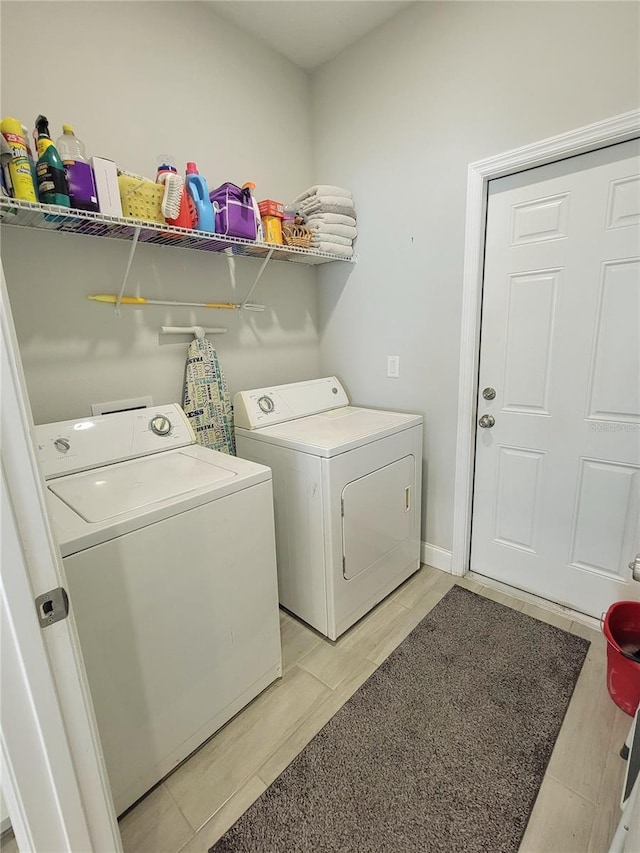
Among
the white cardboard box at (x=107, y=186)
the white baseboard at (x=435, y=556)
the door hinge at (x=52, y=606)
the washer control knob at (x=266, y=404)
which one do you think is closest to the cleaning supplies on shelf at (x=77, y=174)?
the white cardboard box at (x=107, y=186)

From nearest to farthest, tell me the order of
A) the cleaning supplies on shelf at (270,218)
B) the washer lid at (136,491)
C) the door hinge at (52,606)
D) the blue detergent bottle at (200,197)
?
the door hinge at (52,606) → the washer lid at (136,491) → the blue detergent bottle at (200,197) → the cleaning supplies on shelf at (270,218)

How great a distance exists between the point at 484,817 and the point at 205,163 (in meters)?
2.69

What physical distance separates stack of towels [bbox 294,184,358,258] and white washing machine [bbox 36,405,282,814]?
1327 mm

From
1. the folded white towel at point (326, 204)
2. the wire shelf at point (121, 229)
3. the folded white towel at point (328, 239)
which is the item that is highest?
the folded white towel at point (326, 204)

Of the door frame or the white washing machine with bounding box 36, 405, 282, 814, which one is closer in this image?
the white washing machine with bounding box 36, 405, 282, 814

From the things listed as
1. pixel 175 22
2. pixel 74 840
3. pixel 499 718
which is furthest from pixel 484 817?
pixel 175 22

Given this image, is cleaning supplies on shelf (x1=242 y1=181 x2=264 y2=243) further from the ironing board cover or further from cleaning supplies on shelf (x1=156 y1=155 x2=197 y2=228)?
the ironing board cover

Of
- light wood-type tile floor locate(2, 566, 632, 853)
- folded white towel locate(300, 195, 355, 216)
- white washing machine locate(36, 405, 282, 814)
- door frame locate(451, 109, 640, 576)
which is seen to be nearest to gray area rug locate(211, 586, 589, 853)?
light wood-type tile floor locate(2, 566, 632, 853)

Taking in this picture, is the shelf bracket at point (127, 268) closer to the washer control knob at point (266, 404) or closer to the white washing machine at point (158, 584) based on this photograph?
the white washing machine at point (158, 584)

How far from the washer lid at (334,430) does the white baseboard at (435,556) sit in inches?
31.1

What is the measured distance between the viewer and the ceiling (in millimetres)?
1817

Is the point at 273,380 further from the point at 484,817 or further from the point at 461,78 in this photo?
the point at 484,817

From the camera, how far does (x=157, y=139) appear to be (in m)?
1.72

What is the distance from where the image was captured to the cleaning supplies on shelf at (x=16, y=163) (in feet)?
3.88
